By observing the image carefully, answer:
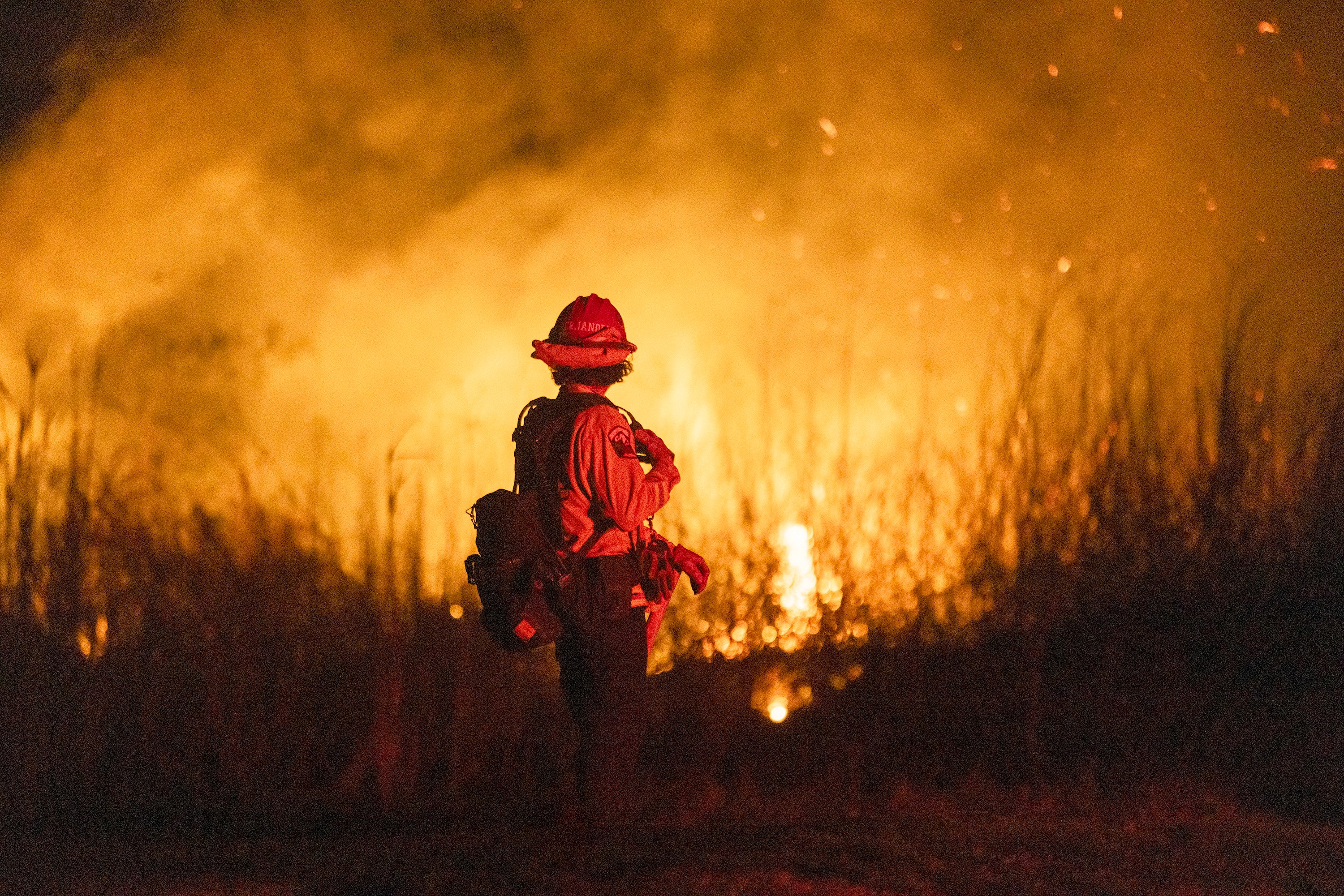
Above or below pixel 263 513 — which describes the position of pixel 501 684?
below

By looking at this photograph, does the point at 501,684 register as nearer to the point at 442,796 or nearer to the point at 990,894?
the point at 442,796

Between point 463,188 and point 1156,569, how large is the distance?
4.15m

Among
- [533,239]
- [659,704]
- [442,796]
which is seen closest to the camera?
[442,796]

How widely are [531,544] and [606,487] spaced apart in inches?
11.5

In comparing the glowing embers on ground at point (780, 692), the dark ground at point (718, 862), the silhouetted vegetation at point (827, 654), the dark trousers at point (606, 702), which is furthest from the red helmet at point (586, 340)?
the glowing embers on ground at point (780, 692)

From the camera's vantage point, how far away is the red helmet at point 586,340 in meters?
3.88

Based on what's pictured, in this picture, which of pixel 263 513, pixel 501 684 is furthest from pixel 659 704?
pixel 263 513

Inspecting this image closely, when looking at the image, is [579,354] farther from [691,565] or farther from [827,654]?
[827,654]

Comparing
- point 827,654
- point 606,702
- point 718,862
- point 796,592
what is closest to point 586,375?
point 606,702

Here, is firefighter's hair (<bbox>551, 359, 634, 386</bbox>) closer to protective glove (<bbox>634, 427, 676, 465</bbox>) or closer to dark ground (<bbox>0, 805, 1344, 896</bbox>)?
protective glove (<bbox>634, 427, 676, 465</bbox>)

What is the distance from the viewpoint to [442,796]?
17.6ft

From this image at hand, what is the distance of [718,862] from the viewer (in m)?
4.20

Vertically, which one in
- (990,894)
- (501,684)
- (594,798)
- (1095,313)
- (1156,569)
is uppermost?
(1095,313)

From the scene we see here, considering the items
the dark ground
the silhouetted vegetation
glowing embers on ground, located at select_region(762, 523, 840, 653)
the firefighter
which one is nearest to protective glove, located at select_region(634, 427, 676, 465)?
the firefighter
